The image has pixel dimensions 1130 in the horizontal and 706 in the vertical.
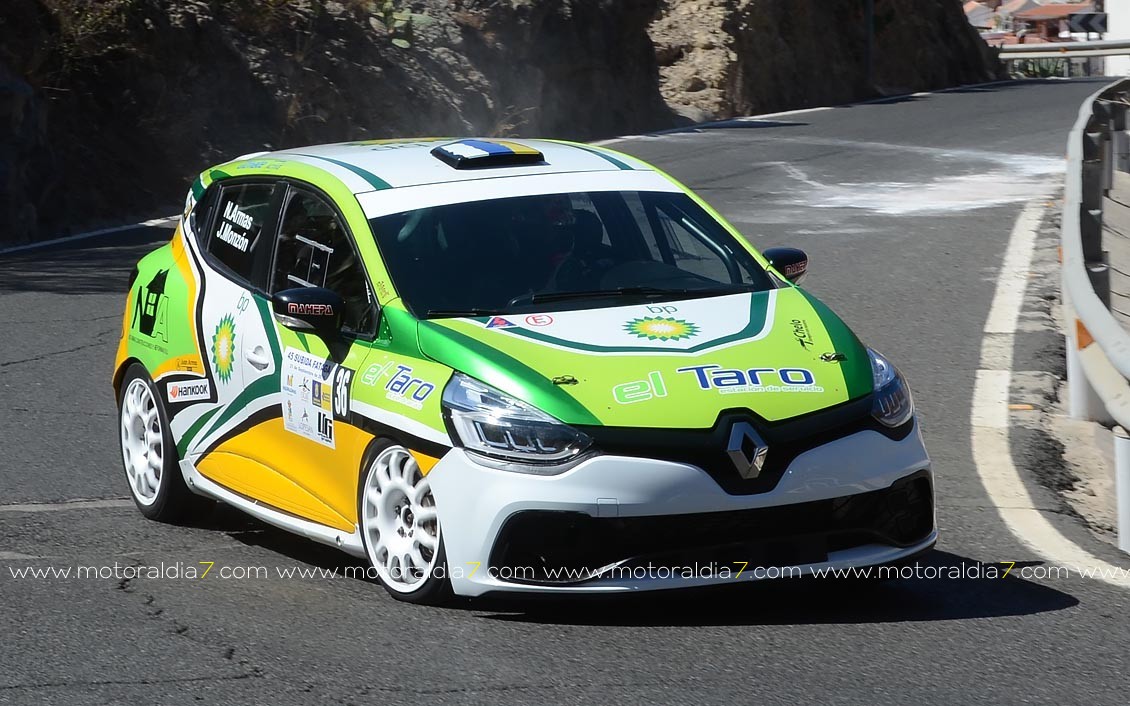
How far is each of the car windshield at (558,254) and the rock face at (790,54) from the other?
2451cm

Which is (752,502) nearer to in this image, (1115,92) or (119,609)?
(119,609)

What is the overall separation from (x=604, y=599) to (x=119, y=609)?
5.54ft

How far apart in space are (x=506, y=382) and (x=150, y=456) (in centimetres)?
240

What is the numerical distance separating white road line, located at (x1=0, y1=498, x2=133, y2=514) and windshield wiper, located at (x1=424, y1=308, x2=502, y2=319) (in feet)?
6.94

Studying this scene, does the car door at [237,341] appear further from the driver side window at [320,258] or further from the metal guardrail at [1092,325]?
the metal guardrail at [1092,325]

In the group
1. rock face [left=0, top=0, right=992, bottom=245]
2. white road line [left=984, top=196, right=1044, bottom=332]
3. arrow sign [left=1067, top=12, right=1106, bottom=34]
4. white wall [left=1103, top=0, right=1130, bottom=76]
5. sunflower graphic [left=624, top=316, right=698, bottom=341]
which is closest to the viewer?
sunflower graphic [left=624, top=316, right=698, bottom=341]

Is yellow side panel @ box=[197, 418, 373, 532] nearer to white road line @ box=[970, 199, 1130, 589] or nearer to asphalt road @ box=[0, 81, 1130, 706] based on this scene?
asphalt road @ box=[0, 81, 1130, 706]

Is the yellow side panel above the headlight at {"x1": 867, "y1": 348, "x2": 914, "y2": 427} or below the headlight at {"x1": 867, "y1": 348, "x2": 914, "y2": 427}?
below

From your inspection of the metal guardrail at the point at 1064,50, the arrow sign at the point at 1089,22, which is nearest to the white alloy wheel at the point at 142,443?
the metal guardrail at the point at 1064,50

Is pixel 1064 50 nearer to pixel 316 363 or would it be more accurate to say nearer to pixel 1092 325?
pixel 1092 325

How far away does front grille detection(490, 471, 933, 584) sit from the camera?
4961mm

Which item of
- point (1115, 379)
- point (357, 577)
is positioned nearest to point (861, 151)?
point (1115, 379)

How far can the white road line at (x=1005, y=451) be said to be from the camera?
5.96 m

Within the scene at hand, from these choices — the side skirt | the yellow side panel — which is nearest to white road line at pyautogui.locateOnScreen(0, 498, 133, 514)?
the side skirt
